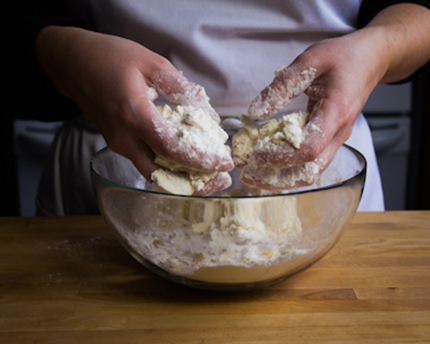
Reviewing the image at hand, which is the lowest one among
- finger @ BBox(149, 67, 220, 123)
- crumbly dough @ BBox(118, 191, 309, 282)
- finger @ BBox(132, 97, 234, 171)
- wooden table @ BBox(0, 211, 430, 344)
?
wooden table @ BBox(0, 211, 430, 344)

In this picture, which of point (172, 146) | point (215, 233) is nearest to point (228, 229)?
point (215, 233)

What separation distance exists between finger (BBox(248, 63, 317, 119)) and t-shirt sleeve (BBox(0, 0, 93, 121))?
47 cm

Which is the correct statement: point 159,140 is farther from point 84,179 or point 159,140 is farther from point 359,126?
point 359,126

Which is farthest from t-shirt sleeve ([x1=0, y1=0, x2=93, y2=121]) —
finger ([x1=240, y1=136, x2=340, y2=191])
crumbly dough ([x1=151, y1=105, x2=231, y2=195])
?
finger ([x1=240, y1=136, x2=340, y2=191])

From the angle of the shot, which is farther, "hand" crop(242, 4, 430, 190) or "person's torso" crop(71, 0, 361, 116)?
"person's torso" crop(71, 0, 361, 116)

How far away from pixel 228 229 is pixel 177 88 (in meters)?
0.21

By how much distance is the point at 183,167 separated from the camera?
0.57 m

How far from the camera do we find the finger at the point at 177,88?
0.58 m

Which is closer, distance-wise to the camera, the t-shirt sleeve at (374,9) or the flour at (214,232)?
the flour at (214,232)

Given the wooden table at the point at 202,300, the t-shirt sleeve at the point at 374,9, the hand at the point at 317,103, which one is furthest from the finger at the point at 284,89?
the t-shirt sleeve at the point at 374,9

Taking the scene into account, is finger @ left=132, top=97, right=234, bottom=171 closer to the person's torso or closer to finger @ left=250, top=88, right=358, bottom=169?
finger @ left=250, top=88, right=358, bottom=169

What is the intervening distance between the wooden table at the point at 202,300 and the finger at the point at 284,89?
26cm

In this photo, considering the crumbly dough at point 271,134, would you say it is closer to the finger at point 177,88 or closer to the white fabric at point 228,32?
the finger at point 177,88

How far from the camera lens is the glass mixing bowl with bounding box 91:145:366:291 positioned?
0.50m
